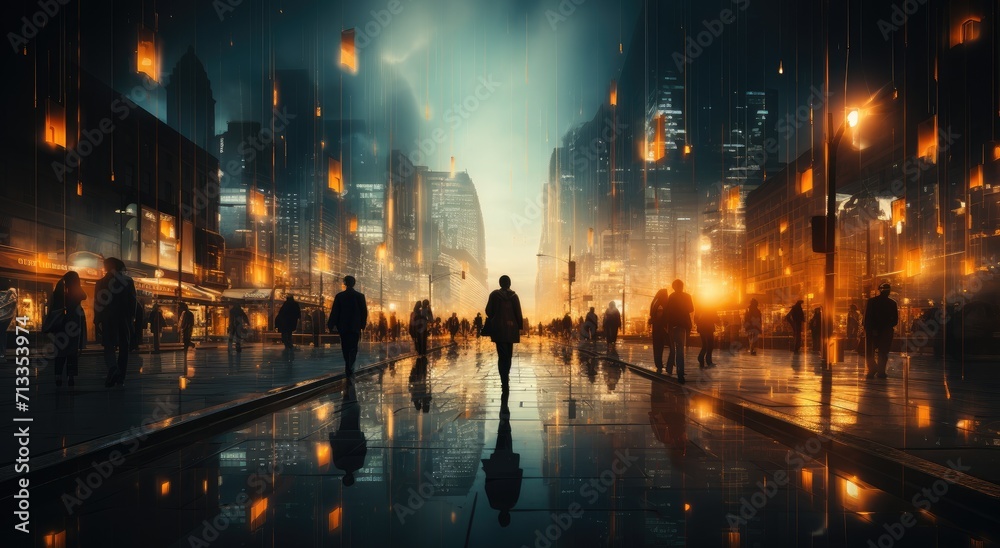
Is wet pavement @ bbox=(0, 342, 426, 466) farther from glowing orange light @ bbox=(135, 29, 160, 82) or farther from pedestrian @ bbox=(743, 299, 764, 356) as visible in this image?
pedestrian @ bbox=(743, 299, 764, 356)

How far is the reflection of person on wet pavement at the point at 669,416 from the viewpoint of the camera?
701 centimetres

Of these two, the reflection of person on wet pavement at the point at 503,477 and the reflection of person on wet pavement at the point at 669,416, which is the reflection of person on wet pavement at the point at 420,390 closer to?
the reflection of person on wet pavement at the point at 503,477

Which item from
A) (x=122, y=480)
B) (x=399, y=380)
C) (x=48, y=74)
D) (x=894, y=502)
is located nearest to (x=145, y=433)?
(x=122, y=480)

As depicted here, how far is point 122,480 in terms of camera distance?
5328 millimetres

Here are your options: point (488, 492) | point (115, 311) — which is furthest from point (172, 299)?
point (488, 492)

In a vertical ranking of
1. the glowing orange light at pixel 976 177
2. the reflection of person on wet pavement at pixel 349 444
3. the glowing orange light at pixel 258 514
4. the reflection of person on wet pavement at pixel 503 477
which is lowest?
the reflection of person on wet pavement at pixel 349 444

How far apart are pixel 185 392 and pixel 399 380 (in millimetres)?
4933

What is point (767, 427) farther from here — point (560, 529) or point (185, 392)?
point (185, 392)

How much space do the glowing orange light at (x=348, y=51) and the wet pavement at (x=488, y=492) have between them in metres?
7.13

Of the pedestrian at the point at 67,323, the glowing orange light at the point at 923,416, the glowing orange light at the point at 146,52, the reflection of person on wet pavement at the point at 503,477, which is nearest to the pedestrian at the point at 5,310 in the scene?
the pedestrian at the point at 67,323

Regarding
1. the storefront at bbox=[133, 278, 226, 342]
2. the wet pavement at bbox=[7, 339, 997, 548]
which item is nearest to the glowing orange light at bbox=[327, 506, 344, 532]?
the wet pavement at bbox=[7, 339, 997, 548]

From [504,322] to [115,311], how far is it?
6.46 metres

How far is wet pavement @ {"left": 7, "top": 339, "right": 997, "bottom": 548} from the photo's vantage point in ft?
13.0

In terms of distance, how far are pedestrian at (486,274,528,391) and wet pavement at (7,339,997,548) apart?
2274 millimetres
